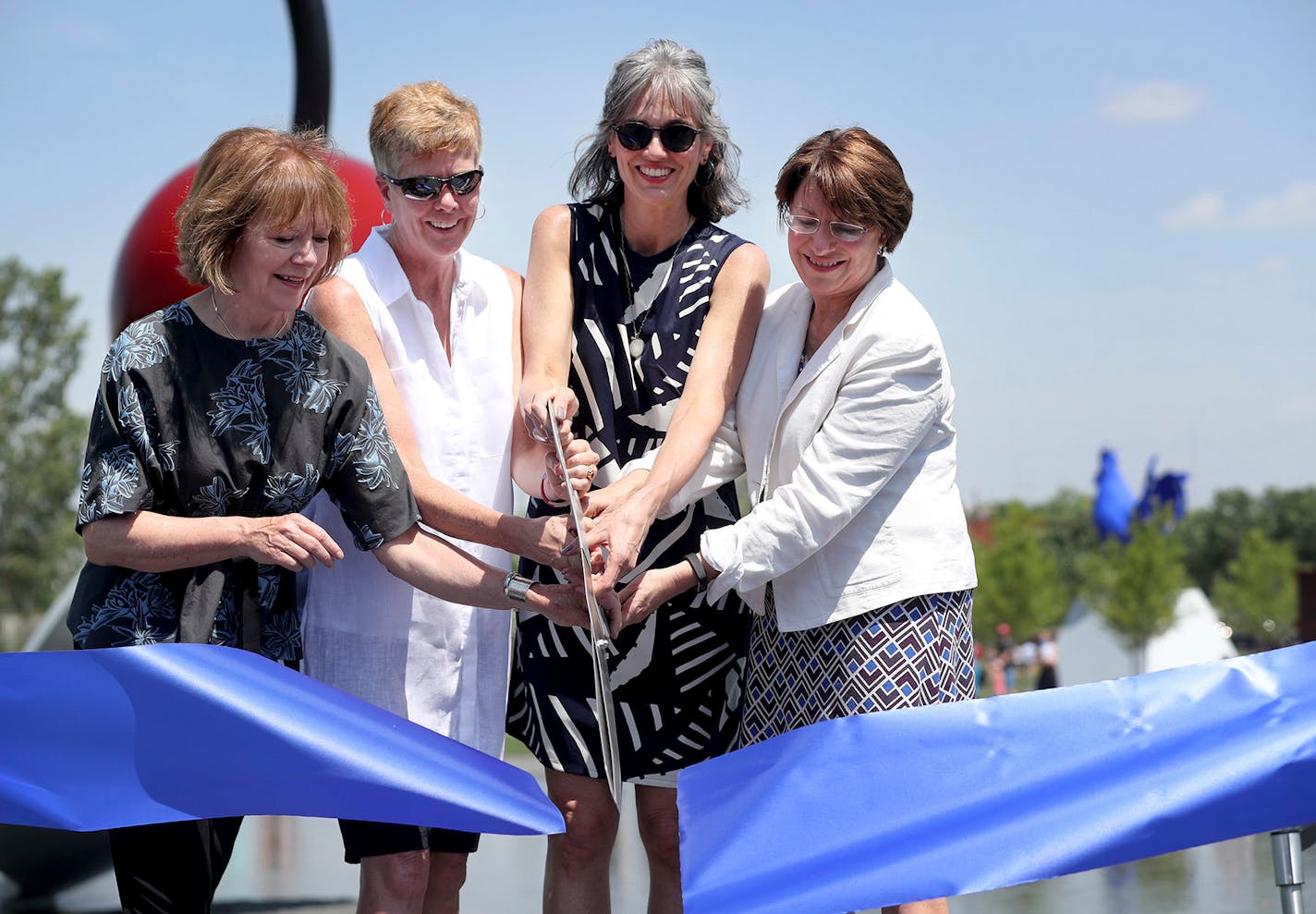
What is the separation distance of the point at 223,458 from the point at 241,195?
1.72 ft

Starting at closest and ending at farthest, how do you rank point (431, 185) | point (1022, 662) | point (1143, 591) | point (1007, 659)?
point (431, 185) < point (1143, 591) < point (1007, 659) < point (1022, 662)

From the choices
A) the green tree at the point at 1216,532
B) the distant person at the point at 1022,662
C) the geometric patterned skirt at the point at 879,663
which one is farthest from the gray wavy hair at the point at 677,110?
the green tree at the point at 1216,532

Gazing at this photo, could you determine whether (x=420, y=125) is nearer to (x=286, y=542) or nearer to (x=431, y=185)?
(x=431, y=185)

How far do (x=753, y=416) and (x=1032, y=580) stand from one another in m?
51.4

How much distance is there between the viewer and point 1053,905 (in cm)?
523

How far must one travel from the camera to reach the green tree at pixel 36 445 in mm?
45375

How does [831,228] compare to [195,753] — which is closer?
[195,753]

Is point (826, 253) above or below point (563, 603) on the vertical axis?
above

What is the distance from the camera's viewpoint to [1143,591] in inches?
1544

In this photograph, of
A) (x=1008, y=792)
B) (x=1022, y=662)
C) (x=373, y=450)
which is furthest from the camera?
A: (x=1022, y=662)

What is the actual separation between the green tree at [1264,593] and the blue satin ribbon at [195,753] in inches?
2402

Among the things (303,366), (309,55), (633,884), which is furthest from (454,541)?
(309,55)

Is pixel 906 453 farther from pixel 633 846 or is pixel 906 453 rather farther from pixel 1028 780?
pixel 633 846

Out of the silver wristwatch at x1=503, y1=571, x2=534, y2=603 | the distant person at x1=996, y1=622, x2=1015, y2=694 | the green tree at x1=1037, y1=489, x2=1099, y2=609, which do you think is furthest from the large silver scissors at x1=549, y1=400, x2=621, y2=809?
the green tree at x1=1037, y1=489, x2=1099, y2=609
